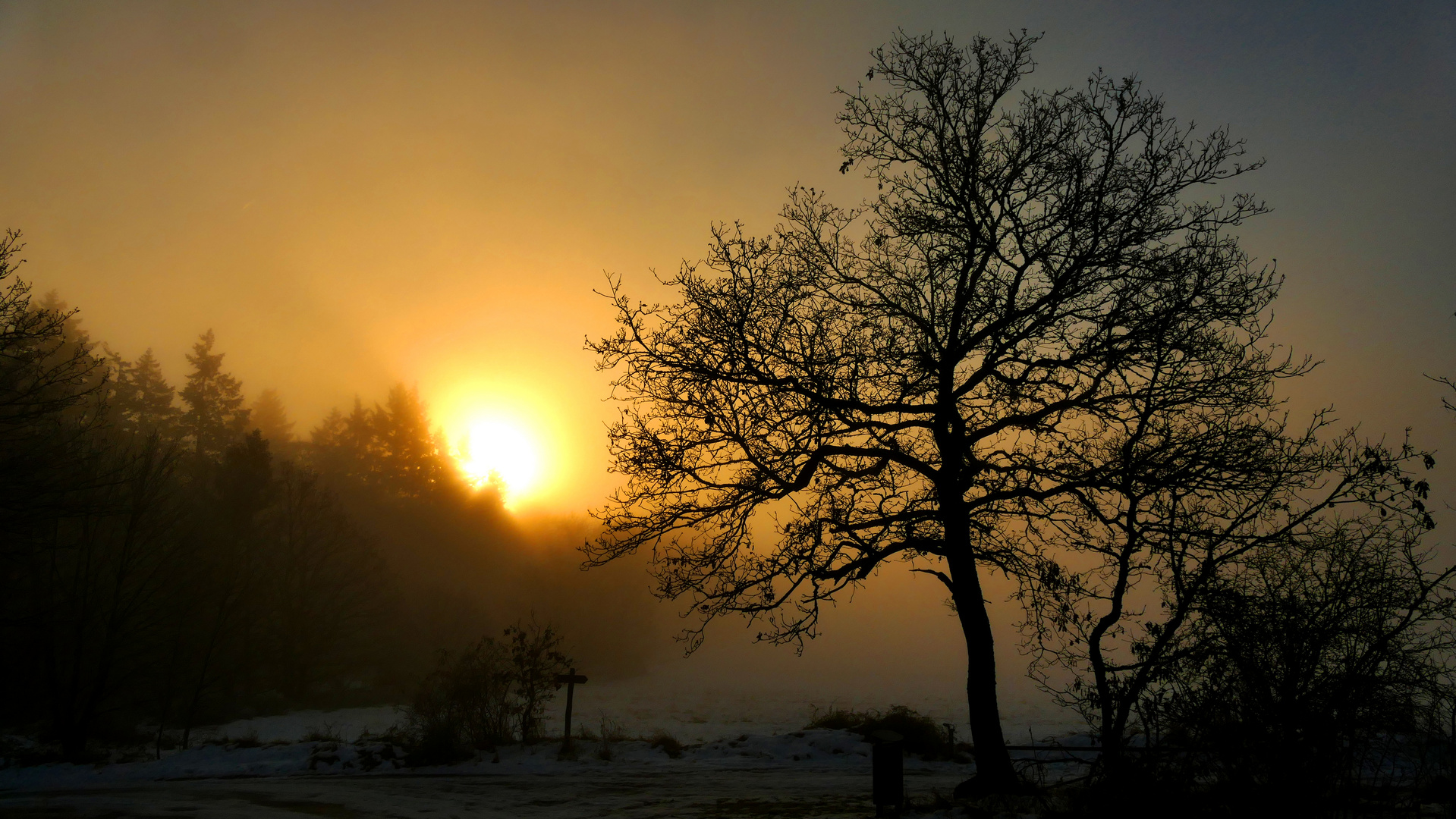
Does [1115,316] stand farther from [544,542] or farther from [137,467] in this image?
[544,542]

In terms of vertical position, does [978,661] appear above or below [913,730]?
above

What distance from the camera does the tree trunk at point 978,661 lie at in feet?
33.4

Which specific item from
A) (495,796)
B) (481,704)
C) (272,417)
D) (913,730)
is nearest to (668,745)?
(481,704)

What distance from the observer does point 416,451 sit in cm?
6341

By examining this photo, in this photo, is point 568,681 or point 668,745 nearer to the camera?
point 668,745

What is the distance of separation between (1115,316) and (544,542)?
6425 centimetres

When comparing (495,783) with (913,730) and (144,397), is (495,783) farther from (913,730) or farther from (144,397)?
(144,397)

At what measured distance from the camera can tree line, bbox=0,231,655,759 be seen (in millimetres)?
20141

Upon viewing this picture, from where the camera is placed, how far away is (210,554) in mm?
32500

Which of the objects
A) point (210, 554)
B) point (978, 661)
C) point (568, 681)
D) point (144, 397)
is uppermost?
point (144, 397)

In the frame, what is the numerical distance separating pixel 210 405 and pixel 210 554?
3128 centimetres

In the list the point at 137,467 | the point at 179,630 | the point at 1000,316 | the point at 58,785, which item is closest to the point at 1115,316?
the point at 1000,316

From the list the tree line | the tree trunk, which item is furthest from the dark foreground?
the tree line

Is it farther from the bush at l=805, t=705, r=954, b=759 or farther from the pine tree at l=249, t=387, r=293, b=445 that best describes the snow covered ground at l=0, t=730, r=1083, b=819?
the pine tree at l=249, t=387, r=293, b=445
